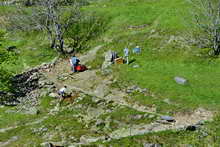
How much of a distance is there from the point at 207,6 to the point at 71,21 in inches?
1099

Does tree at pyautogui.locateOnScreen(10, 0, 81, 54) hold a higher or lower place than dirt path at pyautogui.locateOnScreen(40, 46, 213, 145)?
higher

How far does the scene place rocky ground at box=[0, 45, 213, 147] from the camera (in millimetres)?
36812

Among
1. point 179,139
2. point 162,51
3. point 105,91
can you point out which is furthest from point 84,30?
point 179,139

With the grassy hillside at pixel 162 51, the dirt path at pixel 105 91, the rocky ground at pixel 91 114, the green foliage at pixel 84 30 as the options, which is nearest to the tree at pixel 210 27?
the grassy hillside at pixel 162 51

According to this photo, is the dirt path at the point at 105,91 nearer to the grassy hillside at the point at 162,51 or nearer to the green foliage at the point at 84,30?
the grassy hillside at the point at 162,51

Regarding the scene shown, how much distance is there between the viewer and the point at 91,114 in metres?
41.6

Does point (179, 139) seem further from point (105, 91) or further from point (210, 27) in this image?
point (210, 27)

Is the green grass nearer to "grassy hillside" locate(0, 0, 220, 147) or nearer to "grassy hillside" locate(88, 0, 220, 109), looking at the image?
"grassy hillside" locate(0, 0, 220, 147)

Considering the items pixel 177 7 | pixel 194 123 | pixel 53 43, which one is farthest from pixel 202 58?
pixel 53 43

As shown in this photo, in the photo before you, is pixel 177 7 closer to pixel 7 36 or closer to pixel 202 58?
pixel 202 58

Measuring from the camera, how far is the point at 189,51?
180 feet

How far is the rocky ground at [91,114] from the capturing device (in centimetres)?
3681

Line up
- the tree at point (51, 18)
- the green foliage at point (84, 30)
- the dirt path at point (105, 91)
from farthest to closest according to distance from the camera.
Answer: the green foliage at point (84, 30) < the tree at point (51, 18) < the dirt path at point (105, 91)

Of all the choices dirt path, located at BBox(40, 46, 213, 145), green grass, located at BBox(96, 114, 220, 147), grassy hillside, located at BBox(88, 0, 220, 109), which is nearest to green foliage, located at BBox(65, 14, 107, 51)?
grassy hillside, located at BBox(88, 0, 220, 109)
